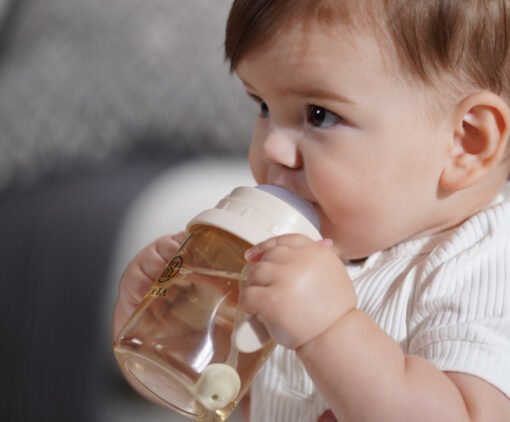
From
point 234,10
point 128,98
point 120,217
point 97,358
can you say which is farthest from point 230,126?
point 234,10

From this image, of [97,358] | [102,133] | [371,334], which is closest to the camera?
[371,334]

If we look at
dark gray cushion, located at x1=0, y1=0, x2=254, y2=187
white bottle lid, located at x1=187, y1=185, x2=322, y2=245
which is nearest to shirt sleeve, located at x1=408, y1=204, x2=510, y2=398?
white bottle lid, located at x1=187, y1=185, x2=322, y2=245

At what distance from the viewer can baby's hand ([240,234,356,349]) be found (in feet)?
2.33

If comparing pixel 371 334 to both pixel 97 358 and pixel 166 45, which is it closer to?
pixel 97 358

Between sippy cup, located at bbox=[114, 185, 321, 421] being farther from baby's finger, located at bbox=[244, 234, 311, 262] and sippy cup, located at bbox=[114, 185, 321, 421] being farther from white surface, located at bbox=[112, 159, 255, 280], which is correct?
white surface, located at bbox=[112, 159, 255, 280]

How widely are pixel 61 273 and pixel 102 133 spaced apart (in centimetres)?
30

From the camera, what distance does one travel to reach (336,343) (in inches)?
28.0

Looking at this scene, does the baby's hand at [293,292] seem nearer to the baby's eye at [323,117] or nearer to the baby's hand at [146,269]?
the baby's eye at [323,117]

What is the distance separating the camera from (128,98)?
162cm

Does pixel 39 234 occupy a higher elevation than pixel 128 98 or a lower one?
lower

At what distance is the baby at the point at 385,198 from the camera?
72 centimetres

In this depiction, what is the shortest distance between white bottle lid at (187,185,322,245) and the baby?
20mm

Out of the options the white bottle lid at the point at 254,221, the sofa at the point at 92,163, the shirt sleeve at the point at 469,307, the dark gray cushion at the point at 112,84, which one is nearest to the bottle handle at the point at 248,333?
the white bottle lid at the point at 254,221

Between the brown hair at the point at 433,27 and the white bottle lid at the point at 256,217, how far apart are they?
0.16 meters
